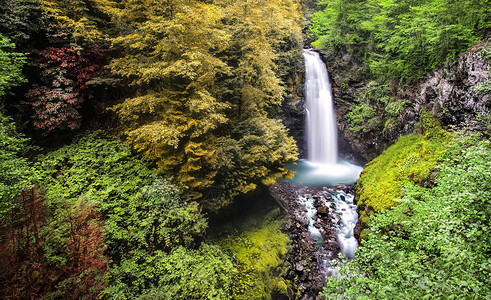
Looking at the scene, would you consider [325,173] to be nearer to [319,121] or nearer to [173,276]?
[319,121]

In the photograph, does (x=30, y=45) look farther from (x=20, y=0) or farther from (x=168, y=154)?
(x=168, y=154)

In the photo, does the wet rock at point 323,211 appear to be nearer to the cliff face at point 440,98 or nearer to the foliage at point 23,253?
the cliff face at point 440,98

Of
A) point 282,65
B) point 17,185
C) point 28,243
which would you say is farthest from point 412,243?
point 282,65

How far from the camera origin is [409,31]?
447 inches

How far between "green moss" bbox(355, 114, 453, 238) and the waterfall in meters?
7.65

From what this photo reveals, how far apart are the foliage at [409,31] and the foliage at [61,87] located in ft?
47.2

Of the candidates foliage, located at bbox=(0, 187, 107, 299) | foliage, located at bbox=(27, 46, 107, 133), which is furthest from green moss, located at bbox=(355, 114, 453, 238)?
foliage, located at bbox=(27, 46, 107, 133)

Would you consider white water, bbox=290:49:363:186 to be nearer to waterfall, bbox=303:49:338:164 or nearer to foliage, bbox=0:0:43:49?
waterfall, bbox=303:49:338:164

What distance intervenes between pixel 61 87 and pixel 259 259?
9.67 meters

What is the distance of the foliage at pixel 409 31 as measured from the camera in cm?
941

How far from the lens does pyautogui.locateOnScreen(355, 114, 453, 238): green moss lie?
8666 millimetres

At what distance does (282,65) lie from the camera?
1825 cm

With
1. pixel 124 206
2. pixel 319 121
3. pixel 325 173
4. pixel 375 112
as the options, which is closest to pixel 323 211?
pixel 325 173

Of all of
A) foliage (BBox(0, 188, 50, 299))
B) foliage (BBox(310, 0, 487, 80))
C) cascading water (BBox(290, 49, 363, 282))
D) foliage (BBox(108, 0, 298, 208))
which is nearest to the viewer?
foliage (BBox(0, 188, 50, 299))
